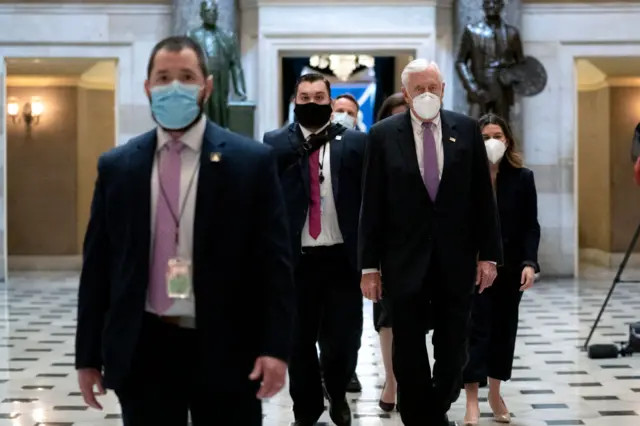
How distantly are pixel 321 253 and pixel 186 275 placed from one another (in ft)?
9.08

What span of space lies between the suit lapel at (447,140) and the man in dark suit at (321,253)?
0.90 m

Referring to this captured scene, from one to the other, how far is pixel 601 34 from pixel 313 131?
38.1 ft

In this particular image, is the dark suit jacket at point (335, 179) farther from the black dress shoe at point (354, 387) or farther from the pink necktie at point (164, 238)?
the pink necktie at point (164, 238)

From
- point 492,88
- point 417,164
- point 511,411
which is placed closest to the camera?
point 417,164

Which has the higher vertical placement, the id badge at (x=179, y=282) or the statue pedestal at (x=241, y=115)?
the statue pedestal at (x=241, y=115)

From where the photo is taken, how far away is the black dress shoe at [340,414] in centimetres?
608

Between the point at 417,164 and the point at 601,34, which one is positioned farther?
the point at 601,34

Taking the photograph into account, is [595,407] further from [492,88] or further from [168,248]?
[492,88]

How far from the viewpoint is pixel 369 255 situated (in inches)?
206

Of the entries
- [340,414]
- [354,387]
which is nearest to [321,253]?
[340,414]

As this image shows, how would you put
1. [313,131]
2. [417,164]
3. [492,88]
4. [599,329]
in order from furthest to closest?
[492,88] < [599,329] < [313,131] < [417,164]

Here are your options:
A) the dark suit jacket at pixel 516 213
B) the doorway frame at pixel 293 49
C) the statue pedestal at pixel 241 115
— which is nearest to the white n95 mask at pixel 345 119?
the dark suit jacket at pixel 516 213

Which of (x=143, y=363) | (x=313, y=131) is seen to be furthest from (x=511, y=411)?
(x=143, y=363)

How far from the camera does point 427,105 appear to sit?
523 centimetres
